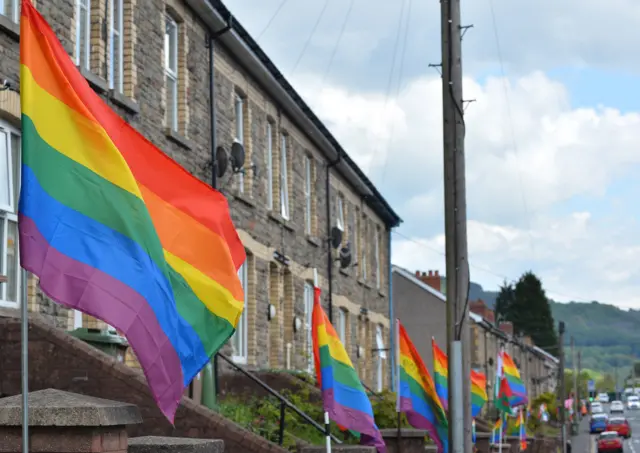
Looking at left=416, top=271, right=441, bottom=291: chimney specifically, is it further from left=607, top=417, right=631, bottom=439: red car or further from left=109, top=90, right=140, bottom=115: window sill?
left=109, top=90, right=140, bottom=115: window sill

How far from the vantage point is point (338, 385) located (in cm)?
1318

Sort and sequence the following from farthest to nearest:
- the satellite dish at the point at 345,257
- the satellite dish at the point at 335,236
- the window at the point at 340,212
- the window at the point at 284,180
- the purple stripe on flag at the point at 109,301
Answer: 1. the window at the point at 340,212
2. the satellite dish at the point at 345,257
3. the satellite dish at the point at 335,236
4. the window at the point at 284,180
5. the purple stripe on flag at the point at 109,301

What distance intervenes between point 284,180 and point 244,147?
3091 mm

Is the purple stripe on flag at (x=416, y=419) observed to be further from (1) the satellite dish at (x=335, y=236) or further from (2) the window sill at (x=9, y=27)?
(1) the satellite dish at (x=335, y=236)

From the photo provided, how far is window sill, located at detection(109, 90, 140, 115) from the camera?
14920 mm

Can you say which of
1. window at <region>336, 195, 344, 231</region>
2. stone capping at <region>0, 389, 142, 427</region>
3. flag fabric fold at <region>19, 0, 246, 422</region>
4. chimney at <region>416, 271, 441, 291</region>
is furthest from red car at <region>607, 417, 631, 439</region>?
stone capping at <region>0, 389, 142, 427</region>

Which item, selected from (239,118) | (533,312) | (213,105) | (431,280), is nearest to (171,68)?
(213,105)

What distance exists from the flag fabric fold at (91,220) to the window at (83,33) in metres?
7.86

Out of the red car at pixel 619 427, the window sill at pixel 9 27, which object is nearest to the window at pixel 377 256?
the window sill at pixel 9 27

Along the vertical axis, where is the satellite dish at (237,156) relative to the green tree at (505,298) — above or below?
below

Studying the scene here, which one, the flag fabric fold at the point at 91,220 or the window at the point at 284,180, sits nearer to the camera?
the flag fabric fold at the point at 91,220

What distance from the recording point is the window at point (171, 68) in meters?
17.9

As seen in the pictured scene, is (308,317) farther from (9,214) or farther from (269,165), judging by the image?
(9,214)

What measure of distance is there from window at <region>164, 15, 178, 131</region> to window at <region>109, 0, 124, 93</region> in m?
1.96
